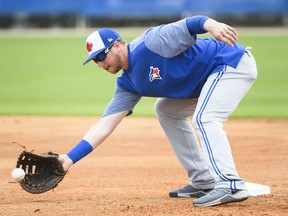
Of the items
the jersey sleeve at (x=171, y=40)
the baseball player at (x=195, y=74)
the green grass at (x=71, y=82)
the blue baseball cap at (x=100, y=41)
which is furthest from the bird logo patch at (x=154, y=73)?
the green grass at (x=71, y=82)

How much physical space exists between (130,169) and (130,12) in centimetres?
1920

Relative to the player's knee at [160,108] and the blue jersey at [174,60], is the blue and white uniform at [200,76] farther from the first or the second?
the player's knee at [160,108]

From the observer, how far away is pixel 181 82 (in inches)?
205

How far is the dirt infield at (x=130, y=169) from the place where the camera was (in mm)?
5238

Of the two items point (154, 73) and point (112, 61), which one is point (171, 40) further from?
point (112, 61)

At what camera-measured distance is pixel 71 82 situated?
1495 centimetres

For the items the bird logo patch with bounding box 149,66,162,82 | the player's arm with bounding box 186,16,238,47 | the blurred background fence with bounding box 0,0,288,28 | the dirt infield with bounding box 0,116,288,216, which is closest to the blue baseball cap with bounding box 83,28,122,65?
the bird logo patch with bounding box 149,66,162,82

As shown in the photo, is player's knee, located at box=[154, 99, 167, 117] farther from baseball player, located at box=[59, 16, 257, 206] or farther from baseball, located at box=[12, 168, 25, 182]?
baseball, located at box=[12, 168, 25, 182]

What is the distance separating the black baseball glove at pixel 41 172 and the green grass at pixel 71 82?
218 inches

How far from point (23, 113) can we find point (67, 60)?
7.94 m

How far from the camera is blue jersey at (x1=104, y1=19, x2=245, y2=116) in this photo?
5035 millimetres

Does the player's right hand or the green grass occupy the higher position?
the player's right hand

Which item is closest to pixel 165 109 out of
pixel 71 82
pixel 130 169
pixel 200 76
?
pixel 200 76

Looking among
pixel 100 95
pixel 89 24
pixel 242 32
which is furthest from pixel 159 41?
pixel 89 24
